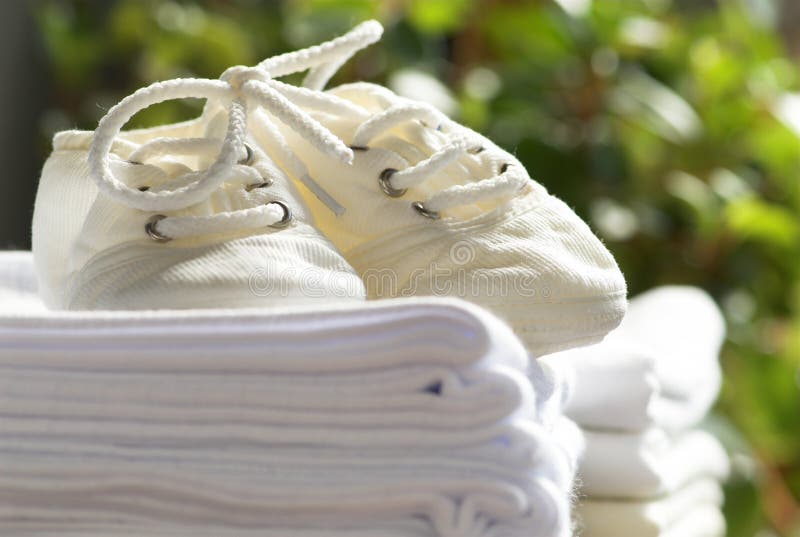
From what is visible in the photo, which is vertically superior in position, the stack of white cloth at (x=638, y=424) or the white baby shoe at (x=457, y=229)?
the white baby shoe at (x=457, y=229)

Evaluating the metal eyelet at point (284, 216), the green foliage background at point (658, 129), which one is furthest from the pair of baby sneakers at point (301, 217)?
the green foliage background at point (658, 129)

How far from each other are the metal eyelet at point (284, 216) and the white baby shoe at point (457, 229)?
0.12ft

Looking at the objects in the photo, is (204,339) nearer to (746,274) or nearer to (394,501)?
(394,501)

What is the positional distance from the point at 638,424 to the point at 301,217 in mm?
279

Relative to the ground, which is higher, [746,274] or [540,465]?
[540,465]

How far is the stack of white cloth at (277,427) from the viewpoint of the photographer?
1.34 ft

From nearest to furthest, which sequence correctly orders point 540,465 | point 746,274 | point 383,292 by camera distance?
point 540,465 < point 383,292 < point 746,274

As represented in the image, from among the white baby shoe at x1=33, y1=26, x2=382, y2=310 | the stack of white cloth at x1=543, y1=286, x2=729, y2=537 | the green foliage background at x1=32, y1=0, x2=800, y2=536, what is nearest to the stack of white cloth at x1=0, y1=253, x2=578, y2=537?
the white baby shoe at x1=33, y1=26, x2=382, y2=310

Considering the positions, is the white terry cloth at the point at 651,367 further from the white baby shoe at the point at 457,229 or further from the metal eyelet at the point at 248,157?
the metal eyelet at the point at 248,157

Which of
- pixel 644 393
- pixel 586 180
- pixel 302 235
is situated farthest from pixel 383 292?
pixel 586 180

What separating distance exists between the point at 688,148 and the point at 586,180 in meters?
0.15

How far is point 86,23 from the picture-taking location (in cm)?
192

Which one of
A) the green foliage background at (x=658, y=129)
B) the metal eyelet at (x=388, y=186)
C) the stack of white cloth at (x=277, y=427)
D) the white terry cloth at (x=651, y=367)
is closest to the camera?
the stack of white cloth at (x=277, y=427)

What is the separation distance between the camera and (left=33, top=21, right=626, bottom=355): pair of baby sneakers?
1.53ft
